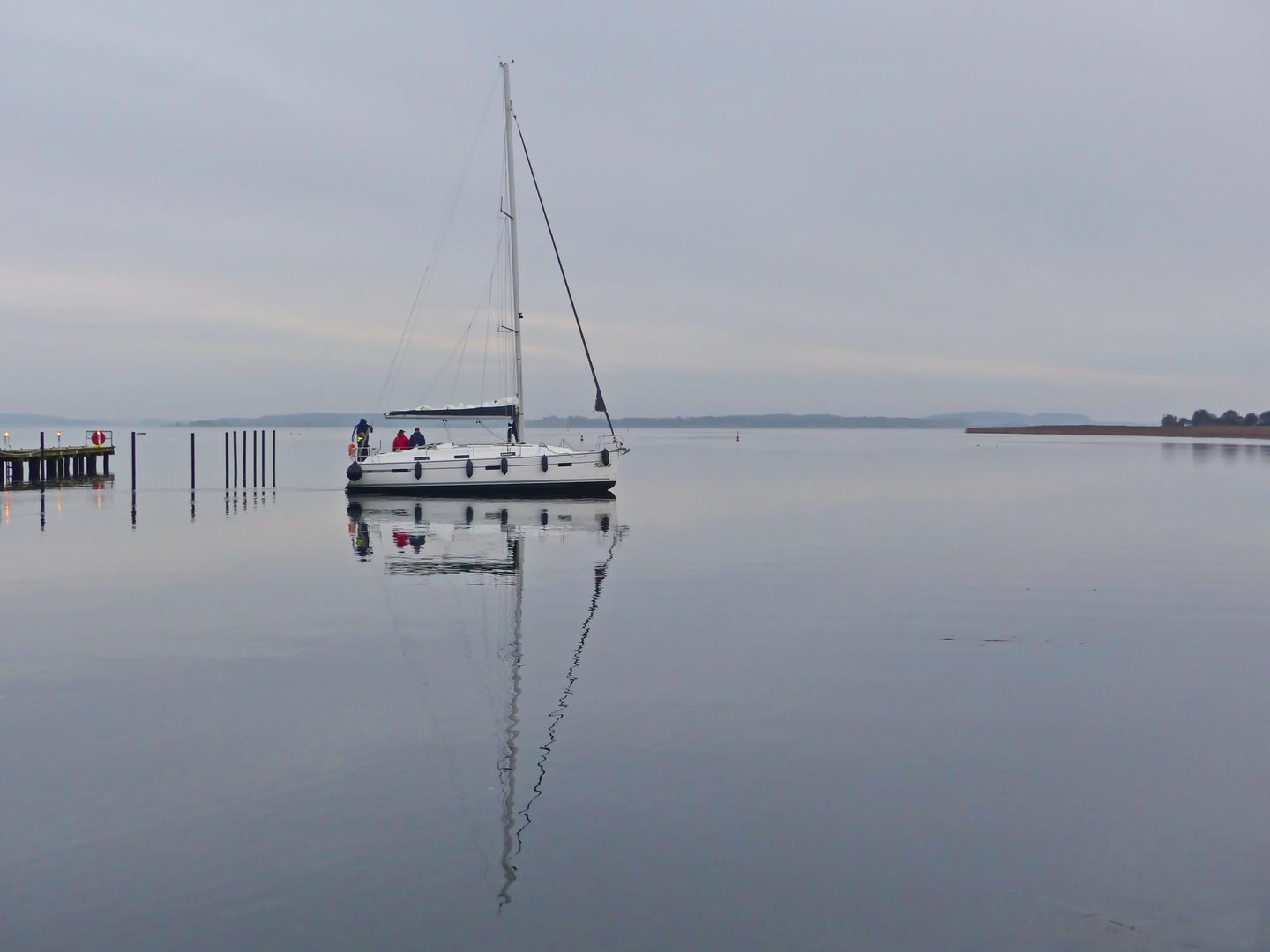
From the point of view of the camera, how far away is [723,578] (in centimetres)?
2092

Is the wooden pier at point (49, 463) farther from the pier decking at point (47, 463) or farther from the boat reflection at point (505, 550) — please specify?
the boat reflection at point (505, 550)

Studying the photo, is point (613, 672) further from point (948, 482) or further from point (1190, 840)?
point (948, 482)

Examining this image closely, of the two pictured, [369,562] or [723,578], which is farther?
[369,562]

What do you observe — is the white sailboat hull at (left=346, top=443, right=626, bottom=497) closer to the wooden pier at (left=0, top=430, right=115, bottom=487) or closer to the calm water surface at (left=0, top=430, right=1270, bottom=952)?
the calm water surface at (left=0, top=430, right=1270, bottom=952)

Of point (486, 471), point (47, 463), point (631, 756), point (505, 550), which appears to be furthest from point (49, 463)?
point (631, 756)

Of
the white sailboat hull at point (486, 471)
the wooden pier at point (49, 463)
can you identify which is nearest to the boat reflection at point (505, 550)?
the white sailboat hull at point (486, 471)

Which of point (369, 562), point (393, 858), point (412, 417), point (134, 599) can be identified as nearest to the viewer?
point (393, 858)

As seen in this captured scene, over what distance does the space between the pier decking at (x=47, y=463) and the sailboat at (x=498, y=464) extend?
64.1ft

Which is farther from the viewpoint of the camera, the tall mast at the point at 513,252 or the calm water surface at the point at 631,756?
the tall mast at the point at 513,252

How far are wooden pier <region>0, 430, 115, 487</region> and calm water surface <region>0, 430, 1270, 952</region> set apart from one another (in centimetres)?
3144

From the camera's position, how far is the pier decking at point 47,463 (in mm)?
49281

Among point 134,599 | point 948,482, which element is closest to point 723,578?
point 134,599

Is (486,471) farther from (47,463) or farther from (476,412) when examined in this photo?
(47,463)

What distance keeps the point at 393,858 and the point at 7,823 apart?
302 centimetres
